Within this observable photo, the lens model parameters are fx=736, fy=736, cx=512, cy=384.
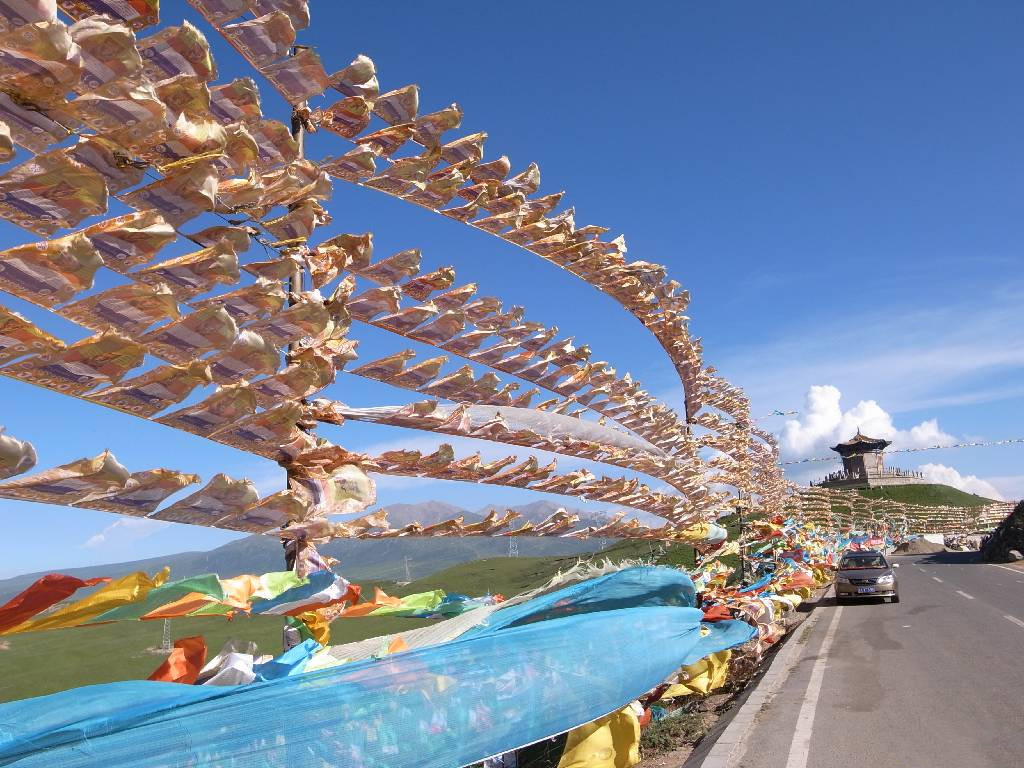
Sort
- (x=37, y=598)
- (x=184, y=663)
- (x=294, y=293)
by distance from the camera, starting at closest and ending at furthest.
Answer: (x=37, y=598)
(x=184, y=663)
(x=294, y=293)

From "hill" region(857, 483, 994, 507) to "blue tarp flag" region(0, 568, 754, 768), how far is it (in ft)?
245

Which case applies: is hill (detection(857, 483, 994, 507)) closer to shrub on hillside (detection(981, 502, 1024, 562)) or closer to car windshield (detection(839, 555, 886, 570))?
shrub on hillside (detection(981, 502, 1024, 562))

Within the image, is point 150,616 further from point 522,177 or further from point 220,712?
point 522,177

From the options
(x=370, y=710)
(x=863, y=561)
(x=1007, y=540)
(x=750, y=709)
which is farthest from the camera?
(x=1007, y=540)

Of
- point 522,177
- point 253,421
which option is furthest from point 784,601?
point 253,421

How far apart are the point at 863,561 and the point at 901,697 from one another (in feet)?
40.6

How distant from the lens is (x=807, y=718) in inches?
261

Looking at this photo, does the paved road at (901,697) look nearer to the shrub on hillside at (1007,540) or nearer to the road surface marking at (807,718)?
the road surface marking at (807,718)

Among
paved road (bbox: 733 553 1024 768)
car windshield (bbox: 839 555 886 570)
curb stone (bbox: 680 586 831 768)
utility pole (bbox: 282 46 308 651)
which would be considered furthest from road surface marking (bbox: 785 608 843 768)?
car windshield (bbox: 839 555 886 570)

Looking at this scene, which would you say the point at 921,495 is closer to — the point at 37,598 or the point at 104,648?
the point at 104,648

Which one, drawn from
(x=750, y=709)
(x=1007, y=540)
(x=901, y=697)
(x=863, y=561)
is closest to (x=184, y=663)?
(x=750, y=709)

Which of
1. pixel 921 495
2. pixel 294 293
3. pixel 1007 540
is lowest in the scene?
pixel 1007 540

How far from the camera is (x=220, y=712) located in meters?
2.39

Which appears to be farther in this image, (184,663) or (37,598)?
(184,663)
